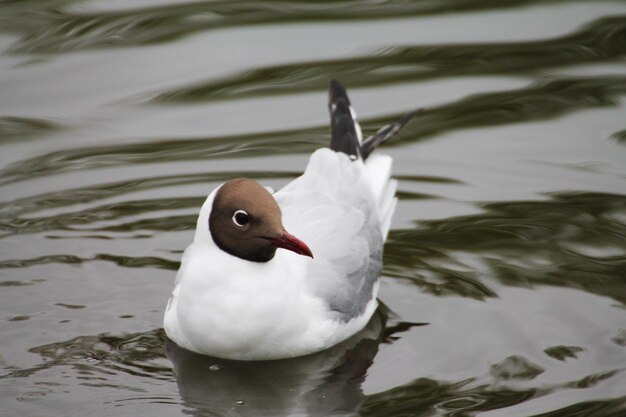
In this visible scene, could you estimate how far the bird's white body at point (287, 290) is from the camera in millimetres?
6809

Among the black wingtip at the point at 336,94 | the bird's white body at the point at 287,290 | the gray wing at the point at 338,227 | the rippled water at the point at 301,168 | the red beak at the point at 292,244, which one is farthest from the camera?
the black wingtip at the point at 336,94

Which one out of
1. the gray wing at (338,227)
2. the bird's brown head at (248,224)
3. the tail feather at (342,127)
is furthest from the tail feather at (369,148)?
the bird's brown head at (248,224)

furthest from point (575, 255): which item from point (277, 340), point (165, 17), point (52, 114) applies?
point (165, 17)

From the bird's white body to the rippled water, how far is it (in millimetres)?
160

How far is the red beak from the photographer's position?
6.57 m

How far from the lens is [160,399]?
6512 millimetres

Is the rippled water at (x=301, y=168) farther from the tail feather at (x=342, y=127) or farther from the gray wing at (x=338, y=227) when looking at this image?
the tail feather at (x=342, y=127)

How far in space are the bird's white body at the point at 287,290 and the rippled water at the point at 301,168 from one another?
Result: 0.16 m

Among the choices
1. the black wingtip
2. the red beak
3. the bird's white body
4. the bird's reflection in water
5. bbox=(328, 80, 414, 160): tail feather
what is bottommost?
the bird's reflection in water

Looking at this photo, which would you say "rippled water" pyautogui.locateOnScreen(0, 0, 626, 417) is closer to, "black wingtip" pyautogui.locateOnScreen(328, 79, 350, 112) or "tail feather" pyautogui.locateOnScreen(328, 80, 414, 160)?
"tail feather" pyautogui.locateOnScreen(328, 80, 414, 160)

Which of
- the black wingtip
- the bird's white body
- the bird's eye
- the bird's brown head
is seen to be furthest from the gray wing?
the black wingtip

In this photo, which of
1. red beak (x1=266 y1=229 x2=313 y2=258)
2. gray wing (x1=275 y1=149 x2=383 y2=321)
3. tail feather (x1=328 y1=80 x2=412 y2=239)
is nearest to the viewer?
red beak (x1=266 y1=229 x2=313 y2=258)

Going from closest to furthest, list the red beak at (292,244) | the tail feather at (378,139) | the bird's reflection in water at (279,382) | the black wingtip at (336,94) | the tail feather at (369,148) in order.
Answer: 1. the bird's reflection in water at (279,382)
2. the red beak at (292,244)
3. the tail feather at (369,148)
4. the tail feather at (378,139)
5. the black wingtip at (336,94)

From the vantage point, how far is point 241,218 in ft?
→ 22.0
